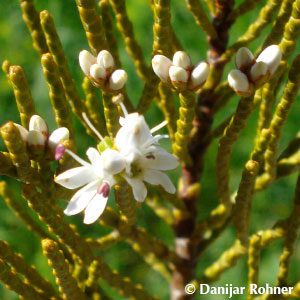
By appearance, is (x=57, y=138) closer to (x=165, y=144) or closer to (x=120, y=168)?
(x=120, y=168)

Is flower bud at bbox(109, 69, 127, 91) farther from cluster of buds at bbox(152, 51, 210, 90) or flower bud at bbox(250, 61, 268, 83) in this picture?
flower bud at bbox(250, 61, 268, 83)

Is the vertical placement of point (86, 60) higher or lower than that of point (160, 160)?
higher

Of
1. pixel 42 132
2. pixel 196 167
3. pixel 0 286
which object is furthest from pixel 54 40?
pixel 0 286

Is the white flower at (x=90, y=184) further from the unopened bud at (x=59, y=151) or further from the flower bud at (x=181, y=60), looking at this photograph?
the flower bud at (x=181, y=60)

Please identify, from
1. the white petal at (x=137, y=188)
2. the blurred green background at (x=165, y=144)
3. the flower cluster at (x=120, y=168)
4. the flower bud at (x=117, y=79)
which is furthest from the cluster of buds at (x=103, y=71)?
the blurred green background at (x=165, y=144)

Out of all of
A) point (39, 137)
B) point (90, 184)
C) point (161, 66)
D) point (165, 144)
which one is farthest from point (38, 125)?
point (165, 144)

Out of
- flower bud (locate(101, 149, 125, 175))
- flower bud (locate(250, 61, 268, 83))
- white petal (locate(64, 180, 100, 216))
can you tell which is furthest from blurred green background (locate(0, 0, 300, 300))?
flower bud (locate(250, 61, 268, 83))
